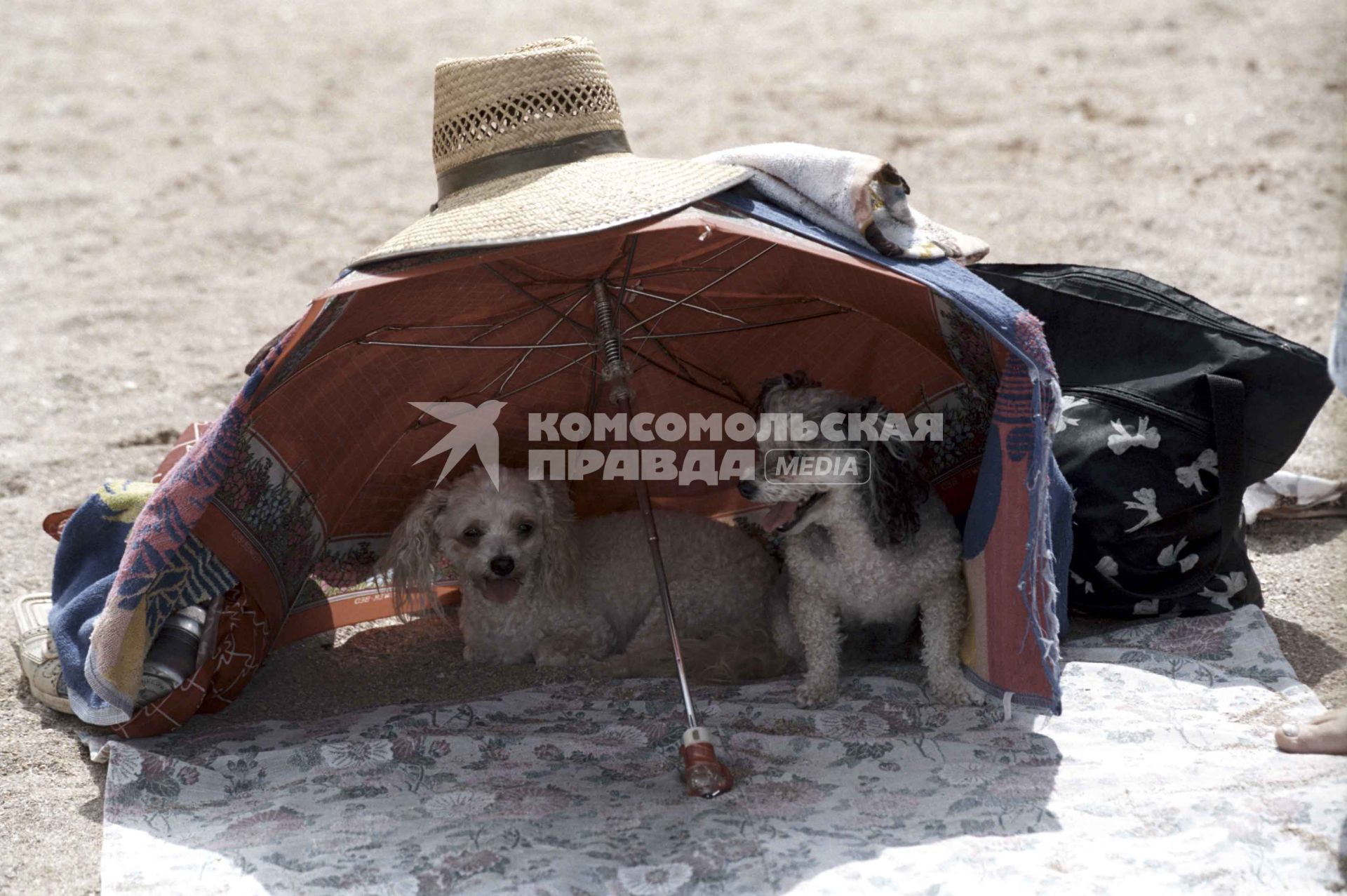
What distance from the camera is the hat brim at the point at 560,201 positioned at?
2.60m

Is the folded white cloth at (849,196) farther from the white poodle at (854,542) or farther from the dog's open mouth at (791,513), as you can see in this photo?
the dog's open mouth at (791,513)

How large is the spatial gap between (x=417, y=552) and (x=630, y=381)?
2.57 feet

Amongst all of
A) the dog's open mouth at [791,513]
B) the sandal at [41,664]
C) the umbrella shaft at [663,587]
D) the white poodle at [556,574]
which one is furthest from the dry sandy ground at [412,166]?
the dog's open mouth at [791,513]

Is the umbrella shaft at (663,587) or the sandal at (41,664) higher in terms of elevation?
the umbrella shaft at (663,587)

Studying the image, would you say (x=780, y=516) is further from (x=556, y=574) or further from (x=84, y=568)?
(x=84, y=568)

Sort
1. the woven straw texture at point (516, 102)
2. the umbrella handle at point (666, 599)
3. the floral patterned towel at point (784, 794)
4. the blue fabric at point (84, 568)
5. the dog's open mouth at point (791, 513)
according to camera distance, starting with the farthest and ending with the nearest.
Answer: the blue fabric at point (84, 568)
the dog's open mouth at point (791, 513)
the woven straw texture at point (516, 102)
the umbrella handle at point (666, 599)
the floral patterned towel at point (784, 794)

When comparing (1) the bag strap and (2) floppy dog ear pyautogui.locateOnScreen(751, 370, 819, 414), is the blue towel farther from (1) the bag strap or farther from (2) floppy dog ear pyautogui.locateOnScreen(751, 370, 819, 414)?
(1) the bag strap

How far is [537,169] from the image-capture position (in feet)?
9.66

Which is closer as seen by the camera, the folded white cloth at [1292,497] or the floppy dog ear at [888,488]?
the floppy dog ear at [888,488]

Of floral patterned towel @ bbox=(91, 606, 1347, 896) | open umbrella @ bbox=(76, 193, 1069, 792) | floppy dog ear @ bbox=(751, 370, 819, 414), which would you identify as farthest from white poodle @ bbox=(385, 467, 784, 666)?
floppy dog ear @ bbox=(751, 370, 819, 414)

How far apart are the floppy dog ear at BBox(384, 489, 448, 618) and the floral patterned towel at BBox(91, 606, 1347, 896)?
42 centimetres

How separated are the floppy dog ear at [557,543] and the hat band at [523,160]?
103cm

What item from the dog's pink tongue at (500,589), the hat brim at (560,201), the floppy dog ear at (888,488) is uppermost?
the hat brim at (560,201)

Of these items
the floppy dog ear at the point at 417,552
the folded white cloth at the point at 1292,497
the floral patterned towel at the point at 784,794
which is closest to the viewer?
the floral patterned towel at the point at 784,794
